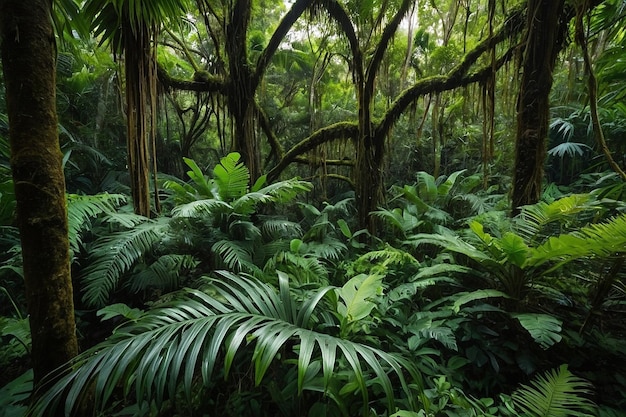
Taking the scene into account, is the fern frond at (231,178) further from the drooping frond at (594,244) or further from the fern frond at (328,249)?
the drooping frond at (594,244)

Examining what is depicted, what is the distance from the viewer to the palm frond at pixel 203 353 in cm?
104

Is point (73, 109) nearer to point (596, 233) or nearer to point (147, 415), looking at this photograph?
point (147, 415)

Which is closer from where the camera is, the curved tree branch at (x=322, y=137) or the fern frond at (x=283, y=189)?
the fern frond at (x=283, y=189)

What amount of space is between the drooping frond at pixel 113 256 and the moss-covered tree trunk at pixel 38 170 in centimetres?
131

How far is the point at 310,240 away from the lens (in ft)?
12.2

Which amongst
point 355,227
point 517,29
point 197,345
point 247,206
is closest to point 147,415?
point 197,345

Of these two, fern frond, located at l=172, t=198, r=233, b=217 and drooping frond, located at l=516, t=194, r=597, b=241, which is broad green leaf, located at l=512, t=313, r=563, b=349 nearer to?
drooping frond, located at l=516, t=194, r=597, b=241

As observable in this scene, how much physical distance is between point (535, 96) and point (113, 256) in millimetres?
3782

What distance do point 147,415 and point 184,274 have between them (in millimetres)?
1572

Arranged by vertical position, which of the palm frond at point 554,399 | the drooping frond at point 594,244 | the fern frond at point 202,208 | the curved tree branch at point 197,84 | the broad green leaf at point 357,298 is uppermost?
the curved tree branch at point 197,84

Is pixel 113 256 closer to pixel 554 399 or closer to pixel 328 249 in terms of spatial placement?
pixel 328 249

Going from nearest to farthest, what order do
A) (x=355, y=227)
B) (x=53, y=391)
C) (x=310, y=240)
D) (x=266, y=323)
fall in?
1. (x=53, y=391)
2. (x=266, y=323)
3. (x=310, y=240)
4. (x=355, y=227)

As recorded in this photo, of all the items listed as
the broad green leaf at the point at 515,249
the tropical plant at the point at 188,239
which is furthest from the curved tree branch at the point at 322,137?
the broad green leaf at the point at 515,249

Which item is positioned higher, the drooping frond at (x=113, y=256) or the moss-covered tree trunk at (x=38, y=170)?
the moss-covered tree trunk at (x=38, y=170)
